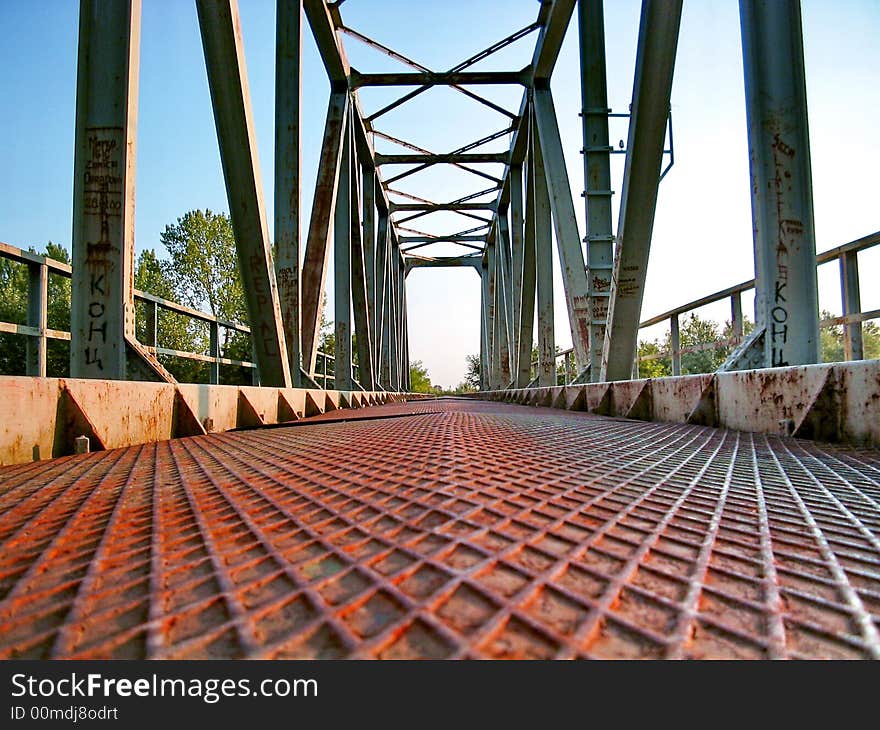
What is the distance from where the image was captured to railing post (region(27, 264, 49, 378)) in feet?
10.6

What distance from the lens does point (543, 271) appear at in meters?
8.70

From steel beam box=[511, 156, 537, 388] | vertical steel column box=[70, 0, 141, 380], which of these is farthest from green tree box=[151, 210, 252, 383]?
vertical steel column box=[70, 0, 141, 380]

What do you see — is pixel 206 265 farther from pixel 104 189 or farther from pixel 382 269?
pixel 104 189

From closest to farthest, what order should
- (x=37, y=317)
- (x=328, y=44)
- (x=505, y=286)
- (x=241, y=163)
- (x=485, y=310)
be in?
(x=37, y=317)
(x=241, y=163)
(x=328, y=44)
(x=505, y=286)
(x=485, y=310)

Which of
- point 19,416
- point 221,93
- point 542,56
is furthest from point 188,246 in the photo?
point 19,416

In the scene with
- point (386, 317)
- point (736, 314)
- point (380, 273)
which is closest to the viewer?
point (736, 314)

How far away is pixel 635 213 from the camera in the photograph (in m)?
3.85

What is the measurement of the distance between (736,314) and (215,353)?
17.8 feet

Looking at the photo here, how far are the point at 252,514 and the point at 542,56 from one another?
9.83 metres

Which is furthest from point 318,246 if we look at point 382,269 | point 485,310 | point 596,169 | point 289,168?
point 485,310

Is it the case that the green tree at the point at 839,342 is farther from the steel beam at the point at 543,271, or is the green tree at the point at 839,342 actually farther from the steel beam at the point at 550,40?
the steel beam at the point at 550,40

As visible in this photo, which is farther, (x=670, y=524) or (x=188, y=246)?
(x=188, y=246)

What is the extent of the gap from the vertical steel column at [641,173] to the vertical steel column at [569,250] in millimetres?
920

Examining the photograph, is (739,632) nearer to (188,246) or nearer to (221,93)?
(221,93)
